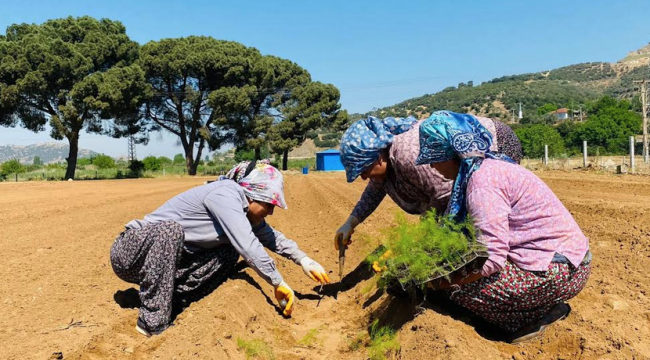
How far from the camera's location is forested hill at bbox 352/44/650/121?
81750 mm

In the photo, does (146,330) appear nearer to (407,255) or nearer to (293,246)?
(293,246)

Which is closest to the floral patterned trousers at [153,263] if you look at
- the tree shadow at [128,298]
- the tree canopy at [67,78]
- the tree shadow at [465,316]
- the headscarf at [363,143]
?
the tree shadow at [128,298]

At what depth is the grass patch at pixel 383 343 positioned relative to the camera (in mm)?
2762

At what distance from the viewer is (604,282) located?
11.9 feet

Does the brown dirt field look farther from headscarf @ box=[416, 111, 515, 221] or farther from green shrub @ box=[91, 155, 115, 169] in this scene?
green shrub @ box=[91, 155, 115, 169]

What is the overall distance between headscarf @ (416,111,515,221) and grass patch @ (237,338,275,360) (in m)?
1.41

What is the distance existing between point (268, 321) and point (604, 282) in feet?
8.13

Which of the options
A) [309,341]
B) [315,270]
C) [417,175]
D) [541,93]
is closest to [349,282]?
[315,270]

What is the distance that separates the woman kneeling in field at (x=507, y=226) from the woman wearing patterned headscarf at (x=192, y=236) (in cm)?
121

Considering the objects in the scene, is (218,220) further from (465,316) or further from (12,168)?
(12,168)

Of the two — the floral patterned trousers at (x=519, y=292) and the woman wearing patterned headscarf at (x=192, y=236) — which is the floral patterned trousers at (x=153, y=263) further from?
the floral patterned trousers at (x=519, y=292)

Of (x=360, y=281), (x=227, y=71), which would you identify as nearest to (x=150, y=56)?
(x=227, y=71)

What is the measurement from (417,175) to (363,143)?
41cm

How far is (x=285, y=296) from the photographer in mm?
3561
